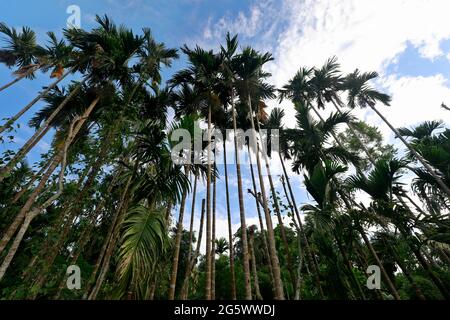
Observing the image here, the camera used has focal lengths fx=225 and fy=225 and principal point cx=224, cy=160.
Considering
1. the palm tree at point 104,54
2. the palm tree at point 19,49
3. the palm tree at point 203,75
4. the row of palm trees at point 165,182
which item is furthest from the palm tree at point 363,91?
the palm tree at point 19,49

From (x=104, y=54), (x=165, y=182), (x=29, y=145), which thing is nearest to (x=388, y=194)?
(x=165, y=182)

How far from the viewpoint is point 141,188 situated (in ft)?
17.3

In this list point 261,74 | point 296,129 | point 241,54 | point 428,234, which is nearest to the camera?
point 428,234

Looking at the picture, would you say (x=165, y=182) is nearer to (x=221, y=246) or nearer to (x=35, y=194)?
(x=35, y=194)

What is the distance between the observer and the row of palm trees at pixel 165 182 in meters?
4.82

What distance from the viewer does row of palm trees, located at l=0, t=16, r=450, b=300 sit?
15.8 feet

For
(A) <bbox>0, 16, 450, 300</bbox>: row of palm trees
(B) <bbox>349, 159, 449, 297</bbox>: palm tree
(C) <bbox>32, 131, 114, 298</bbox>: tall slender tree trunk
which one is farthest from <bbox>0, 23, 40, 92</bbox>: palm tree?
(B) <bbox>349, 159, 449, 297</bbox>: palm tree

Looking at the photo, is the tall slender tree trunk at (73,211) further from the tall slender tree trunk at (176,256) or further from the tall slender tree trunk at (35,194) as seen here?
the tall slender tree trunk at (176,256)

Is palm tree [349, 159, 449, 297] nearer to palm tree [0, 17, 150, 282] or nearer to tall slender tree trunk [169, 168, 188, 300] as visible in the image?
tall slender tree trunk [169, 168, 188, 300]

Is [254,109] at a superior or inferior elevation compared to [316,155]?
superior

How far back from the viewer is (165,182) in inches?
202
